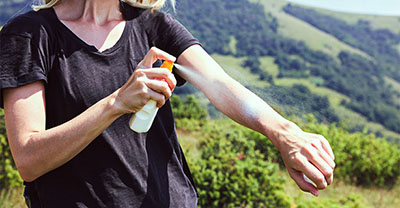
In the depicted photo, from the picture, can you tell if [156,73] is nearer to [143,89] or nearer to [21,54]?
[143,89]

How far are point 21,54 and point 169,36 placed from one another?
58cm

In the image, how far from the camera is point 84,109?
1233 millimetres

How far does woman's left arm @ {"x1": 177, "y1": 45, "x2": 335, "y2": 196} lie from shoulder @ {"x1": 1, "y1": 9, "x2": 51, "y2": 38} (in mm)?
530

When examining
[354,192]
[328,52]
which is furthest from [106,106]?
[328,52]

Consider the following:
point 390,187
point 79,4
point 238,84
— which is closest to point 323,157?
point 238,84

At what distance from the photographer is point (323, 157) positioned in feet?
3.52

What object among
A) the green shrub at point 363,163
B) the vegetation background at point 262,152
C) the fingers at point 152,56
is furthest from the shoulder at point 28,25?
the green shrub at point 363,163

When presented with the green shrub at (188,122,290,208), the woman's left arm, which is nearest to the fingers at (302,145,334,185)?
the woman's left arm

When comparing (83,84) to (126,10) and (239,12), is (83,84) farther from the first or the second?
(239,12)

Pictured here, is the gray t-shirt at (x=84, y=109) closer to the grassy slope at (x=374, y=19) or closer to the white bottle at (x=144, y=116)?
the white bottle at (x=144, y=116)

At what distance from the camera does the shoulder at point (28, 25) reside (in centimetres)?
116

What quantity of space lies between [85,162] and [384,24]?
144 m

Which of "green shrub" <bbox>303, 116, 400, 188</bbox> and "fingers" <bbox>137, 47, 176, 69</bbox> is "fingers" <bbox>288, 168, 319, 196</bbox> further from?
"green shrub" <bbox>303, 116, 400, 188</bbox>

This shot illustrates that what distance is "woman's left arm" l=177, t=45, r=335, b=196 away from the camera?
42.2 inches
